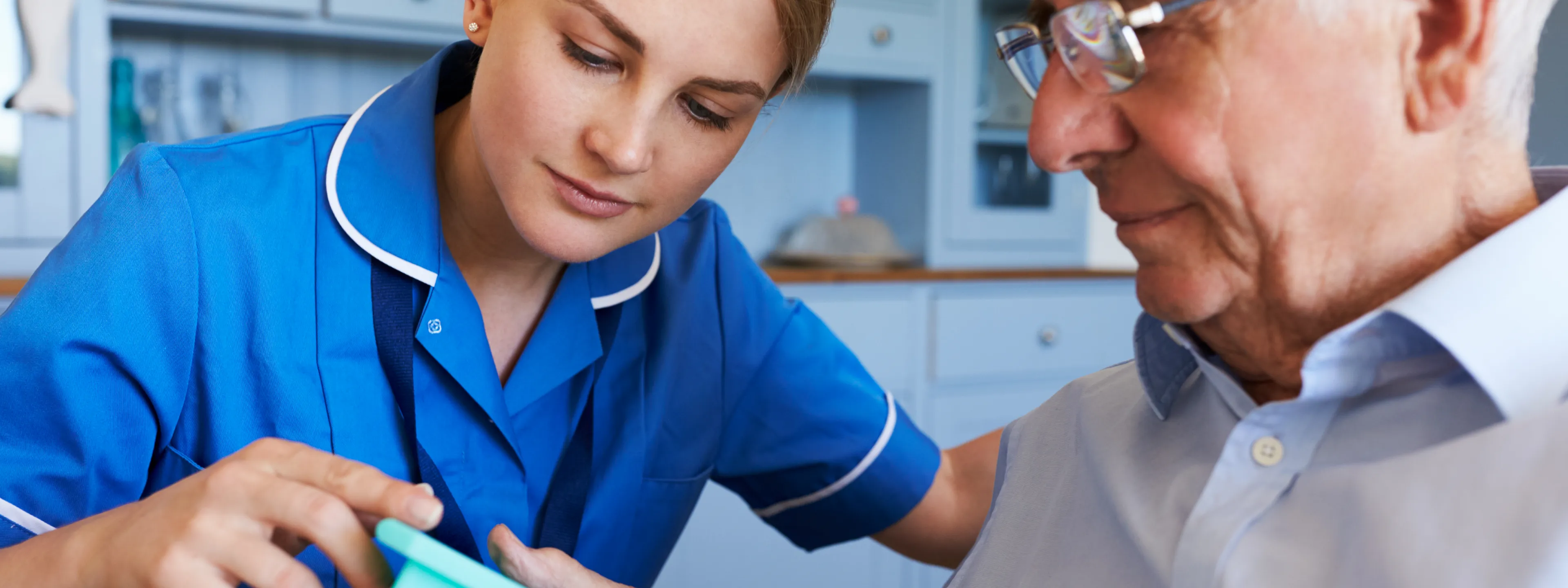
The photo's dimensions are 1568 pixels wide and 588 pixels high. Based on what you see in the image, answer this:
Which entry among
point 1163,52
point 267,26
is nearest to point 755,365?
point 1163,52

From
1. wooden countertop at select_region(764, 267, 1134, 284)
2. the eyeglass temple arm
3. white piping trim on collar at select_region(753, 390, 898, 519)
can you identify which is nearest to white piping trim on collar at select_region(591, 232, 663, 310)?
white piping trim on collar at select_region(753, 390, 898, 519)

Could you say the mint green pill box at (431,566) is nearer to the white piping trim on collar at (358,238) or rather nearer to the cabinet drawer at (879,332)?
the white piping trim on collar at (358,238)

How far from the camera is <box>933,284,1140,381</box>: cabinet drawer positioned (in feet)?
8.04

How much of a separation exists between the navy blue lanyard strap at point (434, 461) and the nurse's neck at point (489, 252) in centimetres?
8

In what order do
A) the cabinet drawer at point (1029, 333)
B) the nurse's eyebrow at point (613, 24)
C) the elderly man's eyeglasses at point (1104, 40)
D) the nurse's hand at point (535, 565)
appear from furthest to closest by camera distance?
the cabinet drawer at point (1029, 333), the nurse's eyebrow at point (613, 24), the nurse's hand at point (535, 565), the elderly man's eyeglasses at point (1104, 40)

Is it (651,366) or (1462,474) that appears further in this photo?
(651,366)

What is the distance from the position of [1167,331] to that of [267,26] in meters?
1.78

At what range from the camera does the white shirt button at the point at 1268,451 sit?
0.62 m

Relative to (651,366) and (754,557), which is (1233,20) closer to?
(651,366)

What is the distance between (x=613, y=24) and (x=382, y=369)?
0.33 meters

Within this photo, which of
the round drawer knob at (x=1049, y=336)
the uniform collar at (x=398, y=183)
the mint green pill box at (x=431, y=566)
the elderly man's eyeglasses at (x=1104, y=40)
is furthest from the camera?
the round drawer knob at (x=1049, y=336)

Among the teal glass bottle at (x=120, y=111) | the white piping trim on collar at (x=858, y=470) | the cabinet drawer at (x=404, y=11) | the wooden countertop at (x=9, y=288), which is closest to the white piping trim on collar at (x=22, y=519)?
the white piping trim on collar at (x=858, y=470)

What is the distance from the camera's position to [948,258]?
8.89ft

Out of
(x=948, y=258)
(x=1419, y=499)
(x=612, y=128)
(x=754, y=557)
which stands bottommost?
(x=754, y=557)
